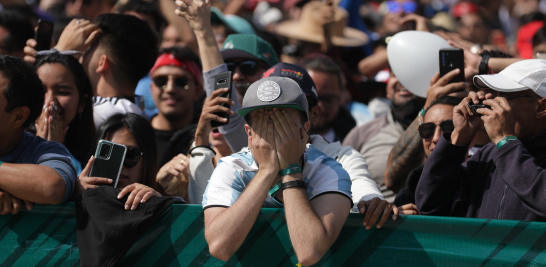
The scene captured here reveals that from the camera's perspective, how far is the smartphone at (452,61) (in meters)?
3.38

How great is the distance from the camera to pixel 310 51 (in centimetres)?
→ 715

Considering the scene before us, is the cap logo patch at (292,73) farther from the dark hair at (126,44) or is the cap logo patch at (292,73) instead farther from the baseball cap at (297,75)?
the dark hair at (126,44)

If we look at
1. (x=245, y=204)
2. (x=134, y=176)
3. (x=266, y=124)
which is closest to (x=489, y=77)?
(x=266, y=124)

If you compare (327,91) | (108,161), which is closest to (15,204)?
(108,161)

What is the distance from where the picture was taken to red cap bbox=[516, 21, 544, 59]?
6.31 metres

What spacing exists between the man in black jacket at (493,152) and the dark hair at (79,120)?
7.22ft

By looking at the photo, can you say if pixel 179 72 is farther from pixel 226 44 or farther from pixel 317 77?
pixel 317 77

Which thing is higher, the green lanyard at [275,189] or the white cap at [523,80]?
the white cap at [523,80]

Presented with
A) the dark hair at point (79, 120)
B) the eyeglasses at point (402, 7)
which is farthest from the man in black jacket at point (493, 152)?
the eyeglasses at point (402, 7)

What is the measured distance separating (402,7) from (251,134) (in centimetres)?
613

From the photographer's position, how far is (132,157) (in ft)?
10.1

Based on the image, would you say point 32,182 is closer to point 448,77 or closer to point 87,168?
point 87,168

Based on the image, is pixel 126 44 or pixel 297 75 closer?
pixel 297 75

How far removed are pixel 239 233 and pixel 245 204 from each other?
13 cm
